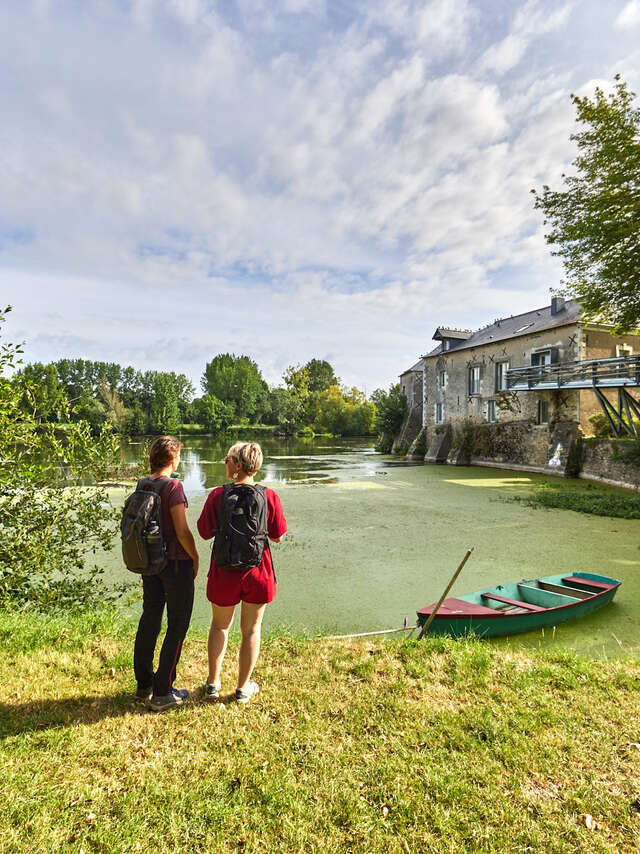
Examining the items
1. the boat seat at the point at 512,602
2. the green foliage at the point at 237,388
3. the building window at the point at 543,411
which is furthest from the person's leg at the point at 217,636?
the green foliage at the point at 237,388

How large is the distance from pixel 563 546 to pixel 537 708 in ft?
20.9

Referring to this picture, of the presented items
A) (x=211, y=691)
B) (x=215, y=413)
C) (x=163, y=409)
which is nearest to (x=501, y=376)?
(x=211, y=691)

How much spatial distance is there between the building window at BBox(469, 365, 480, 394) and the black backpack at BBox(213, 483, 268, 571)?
84.1 feet

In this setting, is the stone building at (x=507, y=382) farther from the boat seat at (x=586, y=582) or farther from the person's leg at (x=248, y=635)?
the person's leg at (x=248, y=635)

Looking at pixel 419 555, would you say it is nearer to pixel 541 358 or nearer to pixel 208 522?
pixel 208 522

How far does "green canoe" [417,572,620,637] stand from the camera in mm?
4809

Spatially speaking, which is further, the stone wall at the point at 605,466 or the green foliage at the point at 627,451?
the stone wall at the point at 605,466

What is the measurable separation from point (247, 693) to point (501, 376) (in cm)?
2452

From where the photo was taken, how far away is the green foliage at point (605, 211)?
1115 centimetres

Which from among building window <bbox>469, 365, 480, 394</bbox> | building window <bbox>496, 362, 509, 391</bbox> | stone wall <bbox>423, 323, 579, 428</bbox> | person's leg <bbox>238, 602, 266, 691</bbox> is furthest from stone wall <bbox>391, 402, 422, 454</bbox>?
person's leg <bbox>238, 602, 266, 691</bbox>

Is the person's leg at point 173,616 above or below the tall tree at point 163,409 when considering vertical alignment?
below

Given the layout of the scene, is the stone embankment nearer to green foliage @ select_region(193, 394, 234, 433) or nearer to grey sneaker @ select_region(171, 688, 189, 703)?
grey sneaker @ select_region(171, 688, 189, 703)

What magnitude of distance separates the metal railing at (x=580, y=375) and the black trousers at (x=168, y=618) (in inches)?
672

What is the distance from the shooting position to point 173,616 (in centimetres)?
294
